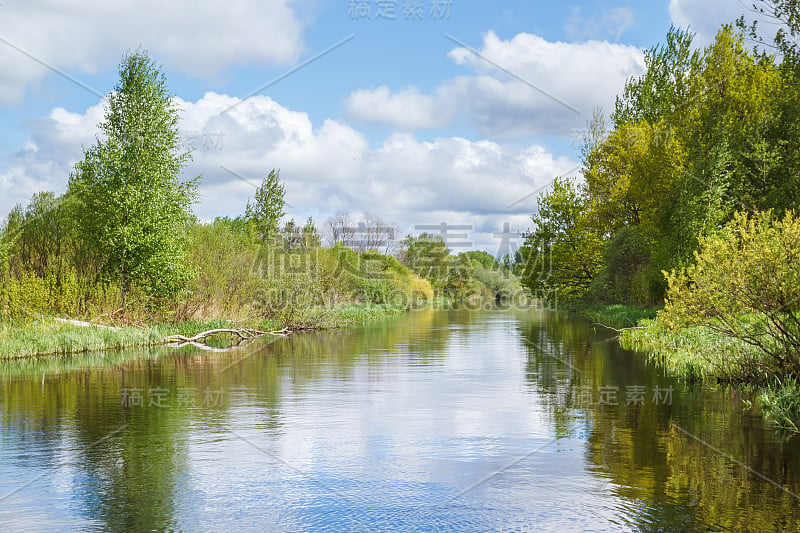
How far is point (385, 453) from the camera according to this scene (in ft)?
39.7

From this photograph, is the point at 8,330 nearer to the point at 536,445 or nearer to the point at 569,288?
the point at 536,445

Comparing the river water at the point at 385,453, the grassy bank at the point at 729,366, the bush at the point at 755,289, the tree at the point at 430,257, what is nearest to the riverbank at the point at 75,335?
the river water at the point at 385,453

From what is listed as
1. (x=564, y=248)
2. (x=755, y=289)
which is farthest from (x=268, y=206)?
(x=755, y=289)

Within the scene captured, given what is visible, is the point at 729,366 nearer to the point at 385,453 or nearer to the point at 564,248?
the point at 385,453

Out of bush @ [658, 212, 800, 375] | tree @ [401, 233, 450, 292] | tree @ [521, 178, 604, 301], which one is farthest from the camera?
tree @ [401, 233, 450, 292]

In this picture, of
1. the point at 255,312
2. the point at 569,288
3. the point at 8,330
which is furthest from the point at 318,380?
the point at 569,288

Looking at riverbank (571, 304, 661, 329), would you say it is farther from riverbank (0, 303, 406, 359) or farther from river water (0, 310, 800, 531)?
riverbank (0, 303, 406, 359)

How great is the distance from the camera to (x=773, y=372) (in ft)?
55.0

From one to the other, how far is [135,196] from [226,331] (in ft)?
25.5

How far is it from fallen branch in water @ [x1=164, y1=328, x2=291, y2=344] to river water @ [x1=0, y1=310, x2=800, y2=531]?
1000cm

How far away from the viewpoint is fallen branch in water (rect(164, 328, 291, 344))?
33188mm

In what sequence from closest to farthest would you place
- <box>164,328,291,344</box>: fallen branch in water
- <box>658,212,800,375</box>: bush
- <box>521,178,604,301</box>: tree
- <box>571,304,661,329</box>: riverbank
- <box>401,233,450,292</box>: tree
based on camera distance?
<box>658,212,800,375</box>: bush
<box>164,328,291,344</box>: fallen branch in water
<box>571,304,661,329</box>: riverbank
<box>521,178,604,301</box>: tree
<box>401,233,450,292</box>: tree

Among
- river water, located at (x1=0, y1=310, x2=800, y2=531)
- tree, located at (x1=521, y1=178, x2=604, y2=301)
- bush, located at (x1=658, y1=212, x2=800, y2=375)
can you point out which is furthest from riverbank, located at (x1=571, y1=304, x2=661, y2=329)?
bush, located at (x1=658, y1=212, x2=800, y2=375)

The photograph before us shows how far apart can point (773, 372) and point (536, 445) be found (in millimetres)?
7427
